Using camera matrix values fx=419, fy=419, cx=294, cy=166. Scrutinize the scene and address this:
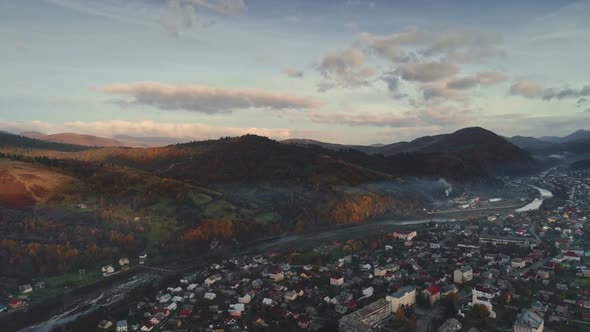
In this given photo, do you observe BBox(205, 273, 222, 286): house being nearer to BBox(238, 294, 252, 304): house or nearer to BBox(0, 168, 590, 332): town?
BBox(0, 168, 590, 332): town

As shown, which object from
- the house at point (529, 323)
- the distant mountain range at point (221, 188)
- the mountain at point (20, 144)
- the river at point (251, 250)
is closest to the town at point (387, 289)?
the house at point (529, 323)

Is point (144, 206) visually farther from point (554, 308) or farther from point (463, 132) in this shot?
point (463, 132)

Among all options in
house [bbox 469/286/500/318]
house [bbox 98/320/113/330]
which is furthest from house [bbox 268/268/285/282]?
house [bbox 469/286/500/318]

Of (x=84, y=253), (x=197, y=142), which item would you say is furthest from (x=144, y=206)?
(x=197, y=142)

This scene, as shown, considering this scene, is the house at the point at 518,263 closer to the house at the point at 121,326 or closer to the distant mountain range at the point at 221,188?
the distant mountain range at the point at 221,188

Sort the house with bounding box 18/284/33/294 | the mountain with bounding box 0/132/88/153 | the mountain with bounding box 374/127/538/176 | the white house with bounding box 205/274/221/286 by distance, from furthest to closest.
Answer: the mountain with bounding box 374/127/538/176, the mountain with bounding box 0/132/88/153, the house with bounding box 18/284/33/294, the white house with bounding box 205/274/221/286
